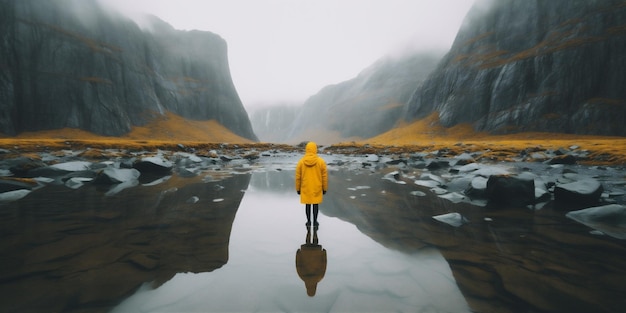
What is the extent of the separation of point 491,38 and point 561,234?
208 feet

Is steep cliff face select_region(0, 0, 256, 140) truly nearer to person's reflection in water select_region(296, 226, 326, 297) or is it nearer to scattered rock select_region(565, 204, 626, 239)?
person's reflection in water select_region(296, 226, 326, 297)

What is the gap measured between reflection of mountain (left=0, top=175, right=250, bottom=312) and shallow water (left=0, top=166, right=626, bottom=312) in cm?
2

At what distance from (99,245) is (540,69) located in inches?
2167

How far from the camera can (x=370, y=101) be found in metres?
97.9

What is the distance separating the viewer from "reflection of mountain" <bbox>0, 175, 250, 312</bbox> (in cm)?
265

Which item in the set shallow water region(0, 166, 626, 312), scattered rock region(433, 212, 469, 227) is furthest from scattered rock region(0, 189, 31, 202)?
scattered rock region(433, 212, 469, 227)

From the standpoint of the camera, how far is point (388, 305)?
253 cm

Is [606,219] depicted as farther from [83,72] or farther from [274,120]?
[274,120]

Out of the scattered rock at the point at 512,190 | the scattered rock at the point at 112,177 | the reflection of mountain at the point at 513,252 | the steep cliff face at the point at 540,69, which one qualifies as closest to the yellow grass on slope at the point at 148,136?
the scattered rock at the point at 112,177

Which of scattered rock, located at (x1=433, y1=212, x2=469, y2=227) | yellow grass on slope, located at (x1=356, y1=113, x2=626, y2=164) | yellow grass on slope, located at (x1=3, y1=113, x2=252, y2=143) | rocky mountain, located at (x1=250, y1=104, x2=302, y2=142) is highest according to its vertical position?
rocky mountain, located at (x1=250, y1=104, x2=302, y2=142)

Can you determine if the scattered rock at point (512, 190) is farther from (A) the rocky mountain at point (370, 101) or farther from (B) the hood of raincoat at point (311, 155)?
(A) the rocky mountain at point (370, 101)

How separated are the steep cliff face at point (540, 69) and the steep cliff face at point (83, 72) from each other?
6148 centimetres

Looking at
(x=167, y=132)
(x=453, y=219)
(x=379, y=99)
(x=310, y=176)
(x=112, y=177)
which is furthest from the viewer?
(x=379, y=99)

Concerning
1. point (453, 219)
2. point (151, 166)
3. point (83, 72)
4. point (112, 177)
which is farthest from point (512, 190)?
point (83, 72)
